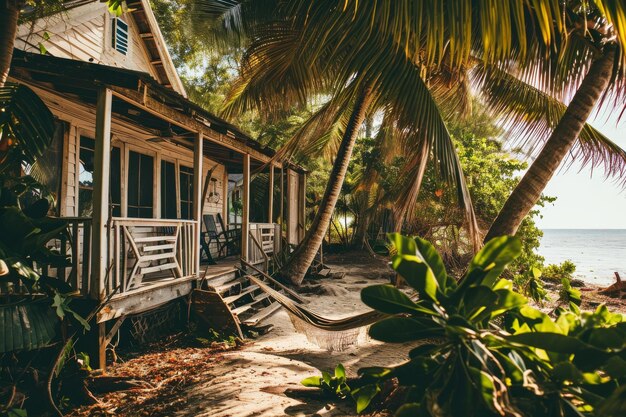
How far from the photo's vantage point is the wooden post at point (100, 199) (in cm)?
407

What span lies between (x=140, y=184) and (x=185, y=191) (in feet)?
6.17

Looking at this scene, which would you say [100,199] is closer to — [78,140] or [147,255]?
[147,255]

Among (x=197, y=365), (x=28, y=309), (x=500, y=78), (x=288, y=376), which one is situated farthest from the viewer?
(x=500, y=78)

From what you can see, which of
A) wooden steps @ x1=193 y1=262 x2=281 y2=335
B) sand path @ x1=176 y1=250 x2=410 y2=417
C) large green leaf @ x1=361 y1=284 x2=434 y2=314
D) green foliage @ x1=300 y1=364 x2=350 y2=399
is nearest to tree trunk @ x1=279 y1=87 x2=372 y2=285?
wooden steps @ x1=193 y1=262 x2=281 y2=335

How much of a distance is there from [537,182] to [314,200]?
15.6 m

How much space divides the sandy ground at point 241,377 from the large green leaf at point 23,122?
7.87 ft

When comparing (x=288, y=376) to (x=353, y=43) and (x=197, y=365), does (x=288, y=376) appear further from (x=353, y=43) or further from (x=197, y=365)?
(x=353, y=43)

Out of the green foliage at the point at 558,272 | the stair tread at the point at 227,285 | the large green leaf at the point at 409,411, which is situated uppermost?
the large green leaf at the point at 409,411

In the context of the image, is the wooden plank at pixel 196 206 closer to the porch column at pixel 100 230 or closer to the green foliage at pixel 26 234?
the porch column at pixel 100 230

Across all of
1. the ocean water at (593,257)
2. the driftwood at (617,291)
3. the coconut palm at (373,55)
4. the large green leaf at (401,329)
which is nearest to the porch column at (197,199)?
the coconut palm at (373,55)

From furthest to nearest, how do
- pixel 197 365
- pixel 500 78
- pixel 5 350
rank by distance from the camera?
pixel 500 78
pixel 197 365
pixel 5 350

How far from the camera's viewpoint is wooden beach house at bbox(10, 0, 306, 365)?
412 cm

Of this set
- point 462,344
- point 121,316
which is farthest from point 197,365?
point 462,344

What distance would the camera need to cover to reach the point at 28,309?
296 cm
